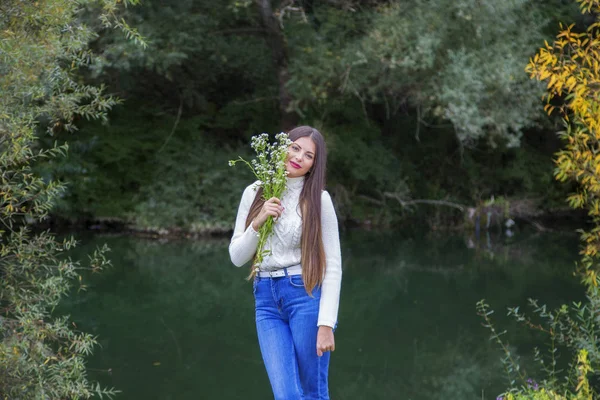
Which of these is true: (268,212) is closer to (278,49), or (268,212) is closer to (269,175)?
(269,175)

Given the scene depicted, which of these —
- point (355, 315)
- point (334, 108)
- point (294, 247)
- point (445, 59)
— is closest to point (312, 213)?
point (294, 247)

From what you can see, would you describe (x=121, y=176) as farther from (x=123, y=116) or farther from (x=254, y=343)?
(x=254, y=343)

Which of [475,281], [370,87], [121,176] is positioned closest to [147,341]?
[475,281]

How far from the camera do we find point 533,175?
17.5 meters

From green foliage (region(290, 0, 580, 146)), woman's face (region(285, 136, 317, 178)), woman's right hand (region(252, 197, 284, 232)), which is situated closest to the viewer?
woman's right hand (region(252, 197, 284, 232))

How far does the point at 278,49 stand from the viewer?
15.3 metres

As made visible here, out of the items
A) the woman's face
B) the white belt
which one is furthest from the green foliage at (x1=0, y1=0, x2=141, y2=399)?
the white belt

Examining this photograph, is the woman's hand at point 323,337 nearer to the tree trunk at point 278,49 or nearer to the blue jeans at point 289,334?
the blue jeans at point 289,334

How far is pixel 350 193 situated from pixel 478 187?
2.88 m

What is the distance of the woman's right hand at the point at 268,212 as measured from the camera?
3225 millimetres

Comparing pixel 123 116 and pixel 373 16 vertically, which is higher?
pixel 373 16

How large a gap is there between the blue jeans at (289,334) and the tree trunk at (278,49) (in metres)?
11.7

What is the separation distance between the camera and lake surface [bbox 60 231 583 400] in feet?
22.7

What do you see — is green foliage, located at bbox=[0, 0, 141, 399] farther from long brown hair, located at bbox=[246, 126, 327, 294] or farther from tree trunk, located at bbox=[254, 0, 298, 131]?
tree trunk, located at bbox=[254, 0, 298, 131]
